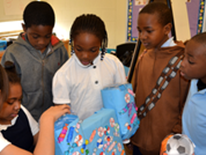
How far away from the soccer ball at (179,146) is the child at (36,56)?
2.92 ft

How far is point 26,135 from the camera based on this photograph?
3.20 ft

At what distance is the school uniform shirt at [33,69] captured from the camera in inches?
50.3

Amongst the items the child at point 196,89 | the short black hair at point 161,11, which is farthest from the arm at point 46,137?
the short black hair at point 161,11

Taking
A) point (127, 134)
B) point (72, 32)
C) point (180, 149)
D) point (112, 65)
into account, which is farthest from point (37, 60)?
point (180, 149)

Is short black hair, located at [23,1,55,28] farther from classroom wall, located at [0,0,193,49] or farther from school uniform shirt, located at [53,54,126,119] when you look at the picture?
classroom wall, located at [0,0,193,49]

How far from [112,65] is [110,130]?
421 millimetres

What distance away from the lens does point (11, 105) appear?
87 cm

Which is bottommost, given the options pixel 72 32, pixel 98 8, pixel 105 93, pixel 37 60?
pixel 105 93

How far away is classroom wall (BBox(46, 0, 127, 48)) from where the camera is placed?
368cm

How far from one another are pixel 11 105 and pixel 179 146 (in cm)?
79

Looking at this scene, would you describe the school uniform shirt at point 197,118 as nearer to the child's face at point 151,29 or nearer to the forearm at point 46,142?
the child's face at point 151,29

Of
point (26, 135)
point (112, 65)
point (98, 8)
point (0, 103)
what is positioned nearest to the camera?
point (0, 103)

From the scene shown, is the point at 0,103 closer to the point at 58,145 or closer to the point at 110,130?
the point at 58,145

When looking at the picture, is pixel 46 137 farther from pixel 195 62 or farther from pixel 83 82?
pixel 195 62
